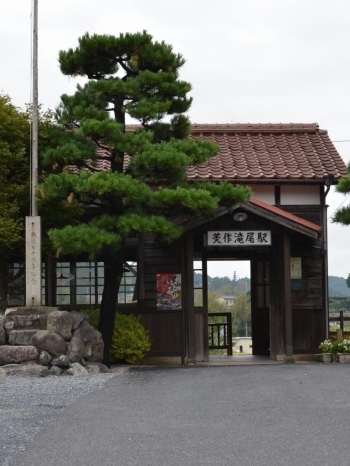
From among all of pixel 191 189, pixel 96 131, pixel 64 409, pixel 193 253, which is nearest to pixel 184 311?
pixel 193 253

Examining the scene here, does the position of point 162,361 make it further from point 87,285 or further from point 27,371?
point 27,371

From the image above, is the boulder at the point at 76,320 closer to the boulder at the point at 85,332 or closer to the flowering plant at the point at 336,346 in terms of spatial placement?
the boulder at the point at 85,332

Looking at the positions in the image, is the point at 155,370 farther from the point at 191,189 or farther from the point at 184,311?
the point at 191,189

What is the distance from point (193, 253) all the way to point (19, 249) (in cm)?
328

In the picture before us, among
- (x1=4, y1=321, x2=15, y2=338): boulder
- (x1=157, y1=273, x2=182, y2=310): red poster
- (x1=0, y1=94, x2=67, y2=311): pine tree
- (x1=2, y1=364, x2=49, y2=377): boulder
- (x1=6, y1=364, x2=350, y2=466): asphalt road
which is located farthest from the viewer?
(x1=157, y1=273, x2=182, y2=310): red poster

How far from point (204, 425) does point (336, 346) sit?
26.0ft

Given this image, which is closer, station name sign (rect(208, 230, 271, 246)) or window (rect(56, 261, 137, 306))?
station name sign (rect(208, 230, 271, 246))

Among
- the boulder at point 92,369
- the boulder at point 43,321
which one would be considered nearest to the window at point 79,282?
the boulder at point 43,321

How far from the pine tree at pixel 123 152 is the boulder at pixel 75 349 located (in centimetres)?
128

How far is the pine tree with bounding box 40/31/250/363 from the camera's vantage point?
13242 mm

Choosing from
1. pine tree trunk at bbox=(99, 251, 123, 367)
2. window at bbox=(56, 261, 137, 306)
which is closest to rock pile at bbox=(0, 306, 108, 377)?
pine tree trunk at bbox=(99, 251, 123, 367)

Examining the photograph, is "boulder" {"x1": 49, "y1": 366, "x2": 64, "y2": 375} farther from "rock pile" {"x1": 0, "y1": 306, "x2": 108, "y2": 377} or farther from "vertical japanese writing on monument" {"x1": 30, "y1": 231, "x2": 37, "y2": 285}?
"vertical japanese writing on monument" {"x1": 30, "y1": 231, "x2": 37, "y2": 285}

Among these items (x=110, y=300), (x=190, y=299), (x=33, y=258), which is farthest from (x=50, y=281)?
(x=190, y=299)

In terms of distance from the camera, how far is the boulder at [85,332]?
43.6ft
